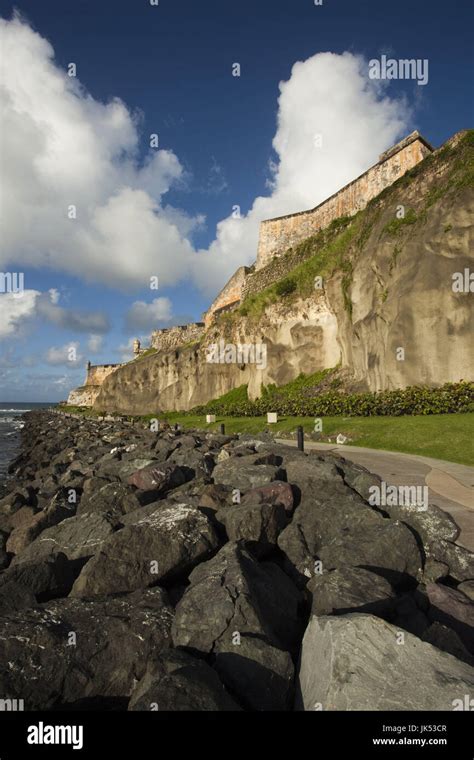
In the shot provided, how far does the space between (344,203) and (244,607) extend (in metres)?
48.1

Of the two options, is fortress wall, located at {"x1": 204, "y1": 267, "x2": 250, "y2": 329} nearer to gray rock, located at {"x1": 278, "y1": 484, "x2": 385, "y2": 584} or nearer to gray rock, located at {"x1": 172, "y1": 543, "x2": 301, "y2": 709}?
gray rock, located at {"x1": 278, "y1": 484, "x2": 385, "y2": 584}

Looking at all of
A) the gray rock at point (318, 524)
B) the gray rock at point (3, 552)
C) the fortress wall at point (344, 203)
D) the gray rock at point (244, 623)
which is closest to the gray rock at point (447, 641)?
the gray rock at point (244, 623)

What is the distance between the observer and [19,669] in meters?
3.89

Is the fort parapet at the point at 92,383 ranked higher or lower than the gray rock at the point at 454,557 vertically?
higher

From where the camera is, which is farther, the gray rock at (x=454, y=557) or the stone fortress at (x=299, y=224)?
the stone fortress at (x=299, y=224)

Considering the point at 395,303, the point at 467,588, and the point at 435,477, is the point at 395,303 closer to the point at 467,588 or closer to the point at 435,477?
the point at 435,477

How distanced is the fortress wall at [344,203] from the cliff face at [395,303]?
288 inches

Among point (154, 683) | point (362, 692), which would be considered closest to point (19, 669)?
point (154, 683)

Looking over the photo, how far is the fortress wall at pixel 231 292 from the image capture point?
190 feet

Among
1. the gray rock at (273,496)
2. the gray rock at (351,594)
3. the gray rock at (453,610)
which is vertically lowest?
the gray rock at (453,610)

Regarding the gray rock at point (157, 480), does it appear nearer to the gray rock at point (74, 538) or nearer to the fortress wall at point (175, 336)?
the gray rock at point (74, 538)

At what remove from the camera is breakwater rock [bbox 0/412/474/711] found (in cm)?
354

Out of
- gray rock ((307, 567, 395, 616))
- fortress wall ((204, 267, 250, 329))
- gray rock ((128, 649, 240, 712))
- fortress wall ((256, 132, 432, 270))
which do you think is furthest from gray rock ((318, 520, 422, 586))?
fortress wall ((204, 267, 250, 329))

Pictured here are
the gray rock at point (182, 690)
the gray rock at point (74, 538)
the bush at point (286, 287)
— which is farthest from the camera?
the bush at point (286, 287)
